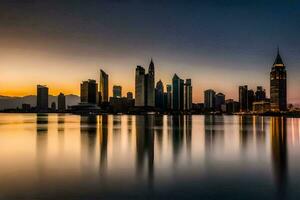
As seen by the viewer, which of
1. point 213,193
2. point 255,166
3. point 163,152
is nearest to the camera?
point 213,193

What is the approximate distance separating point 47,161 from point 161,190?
Answer: 13995mm

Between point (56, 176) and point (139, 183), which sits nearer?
point (139, 183)

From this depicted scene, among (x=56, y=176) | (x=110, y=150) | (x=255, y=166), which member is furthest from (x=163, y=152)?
(x=56, y=176)

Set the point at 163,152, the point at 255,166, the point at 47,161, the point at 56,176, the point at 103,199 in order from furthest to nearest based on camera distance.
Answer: the point at 163,152 < the point at 47,161 < the point at 255,166 < the point at 56,176 < the point at 103,199

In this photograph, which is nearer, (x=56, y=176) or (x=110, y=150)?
(x=56, y=176)

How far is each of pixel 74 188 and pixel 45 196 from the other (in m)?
2.07

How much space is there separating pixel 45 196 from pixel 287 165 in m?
18.9

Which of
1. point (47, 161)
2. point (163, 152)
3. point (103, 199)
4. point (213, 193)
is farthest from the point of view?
point (163, 152)

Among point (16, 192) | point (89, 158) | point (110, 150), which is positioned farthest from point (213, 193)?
point (110, 150)

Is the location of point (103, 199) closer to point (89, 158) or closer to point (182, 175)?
point (182, 175)

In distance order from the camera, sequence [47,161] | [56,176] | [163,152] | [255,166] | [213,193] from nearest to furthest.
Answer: [213,193], [56,176], [255,166], [47,161], [163,152]

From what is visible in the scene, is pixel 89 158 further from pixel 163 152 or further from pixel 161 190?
pixel 161 190

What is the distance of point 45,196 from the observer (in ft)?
54.7

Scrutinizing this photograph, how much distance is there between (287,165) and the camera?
26.8 m
